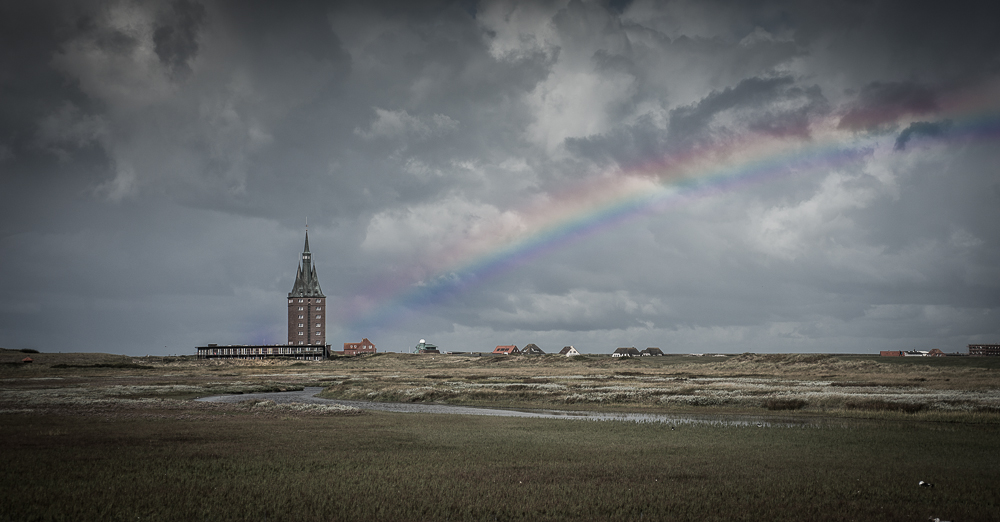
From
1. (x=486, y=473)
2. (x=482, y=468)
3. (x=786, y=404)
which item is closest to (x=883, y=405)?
(x=786, y=404)

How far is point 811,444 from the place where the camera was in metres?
28.3

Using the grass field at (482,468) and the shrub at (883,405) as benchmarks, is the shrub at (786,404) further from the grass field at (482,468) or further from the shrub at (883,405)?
the grass field at (482,468)

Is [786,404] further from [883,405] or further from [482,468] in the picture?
[482,468]

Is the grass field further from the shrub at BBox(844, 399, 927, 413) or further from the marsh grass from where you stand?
the shrub at BBox(844, 399, 927, 413)

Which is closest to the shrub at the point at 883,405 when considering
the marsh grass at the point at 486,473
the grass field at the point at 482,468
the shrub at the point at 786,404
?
the grass field at the point at 482,468

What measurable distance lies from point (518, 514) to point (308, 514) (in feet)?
18.4

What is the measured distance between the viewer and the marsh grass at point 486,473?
15938 mm

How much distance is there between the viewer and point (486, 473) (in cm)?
2084

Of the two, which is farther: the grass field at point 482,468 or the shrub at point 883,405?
the shrub at point 883,405

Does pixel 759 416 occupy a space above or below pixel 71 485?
below

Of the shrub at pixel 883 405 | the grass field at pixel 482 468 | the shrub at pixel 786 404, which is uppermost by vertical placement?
the grass field at pixel 482 468

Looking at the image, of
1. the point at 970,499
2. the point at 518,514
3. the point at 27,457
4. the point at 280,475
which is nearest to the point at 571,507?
the point at 518,514

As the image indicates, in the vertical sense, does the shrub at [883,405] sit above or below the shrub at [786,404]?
above

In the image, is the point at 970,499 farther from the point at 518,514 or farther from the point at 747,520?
the point at 518,514
